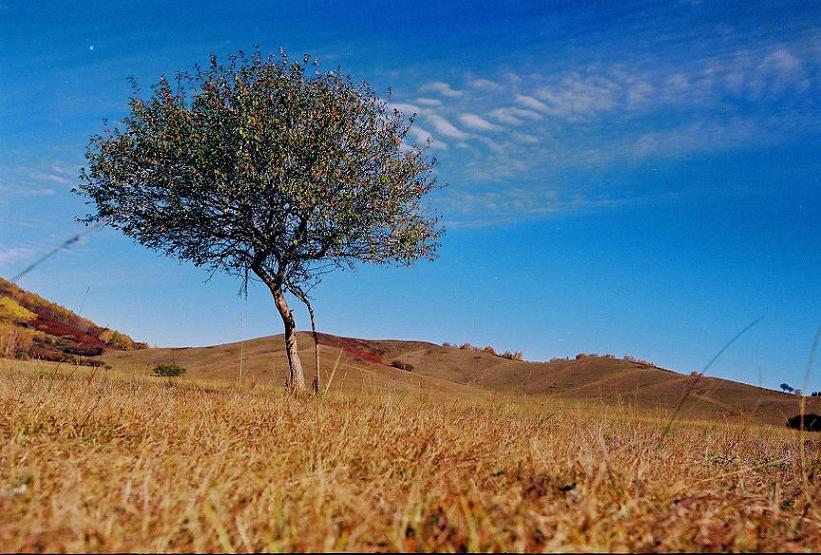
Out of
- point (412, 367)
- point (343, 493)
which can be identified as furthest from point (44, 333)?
point (343, 493)

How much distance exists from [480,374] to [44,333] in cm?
3469

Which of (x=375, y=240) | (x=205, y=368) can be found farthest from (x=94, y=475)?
(x=205, y=368)

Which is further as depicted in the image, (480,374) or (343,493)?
(480,374)

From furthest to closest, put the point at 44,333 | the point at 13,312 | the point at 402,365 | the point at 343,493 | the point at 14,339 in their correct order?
the point at 402,365 < the point at 13,312 < the point at 44,333 < the point at 14,339 < the point at 343,493

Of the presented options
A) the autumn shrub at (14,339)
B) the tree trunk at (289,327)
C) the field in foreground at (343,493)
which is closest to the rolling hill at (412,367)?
the autumn shrub at (14,339)

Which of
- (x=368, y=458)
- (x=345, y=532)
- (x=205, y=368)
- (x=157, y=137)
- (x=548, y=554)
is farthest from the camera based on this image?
(x=205, y=368)

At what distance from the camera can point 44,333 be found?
45.3 meters

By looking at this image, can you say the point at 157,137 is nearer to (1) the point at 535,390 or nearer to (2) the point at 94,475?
(2) the point at 94,475

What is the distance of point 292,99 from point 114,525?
779 inches

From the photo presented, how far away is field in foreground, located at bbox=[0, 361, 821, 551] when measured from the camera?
9.94 ft

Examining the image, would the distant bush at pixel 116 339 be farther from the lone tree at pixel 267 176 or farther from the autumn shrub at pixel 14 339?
the lone tree at pixel 267 176

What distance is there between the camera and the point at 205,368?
1789 inches

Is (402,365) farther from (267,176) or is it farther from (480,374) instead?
(267,176)

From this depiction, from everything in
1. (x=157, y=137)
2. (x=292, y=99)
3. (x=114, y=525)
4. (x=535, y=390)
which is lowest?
(x=114, y=525)
